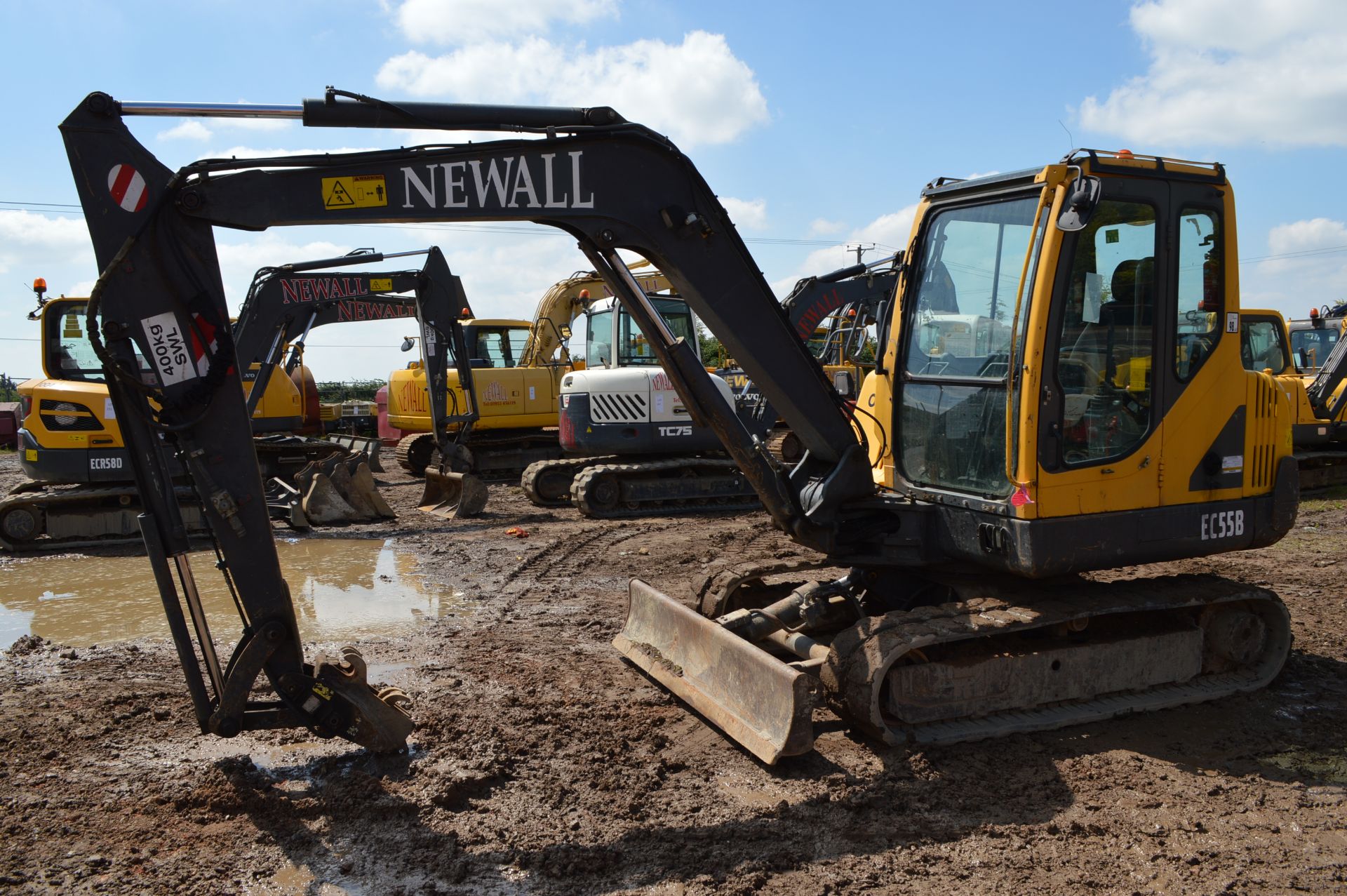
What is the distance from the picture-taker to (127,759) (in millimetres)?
4859

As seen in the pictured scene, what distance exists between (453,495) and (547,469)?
133 centimetres

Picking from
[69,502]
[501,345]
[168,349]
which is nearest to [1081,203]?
[168,349]

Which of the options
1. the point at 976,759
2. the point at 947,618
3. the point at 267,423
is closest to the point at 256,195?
the point at 947,618

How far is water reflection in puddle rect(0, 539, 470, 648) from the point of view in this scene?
7555mm

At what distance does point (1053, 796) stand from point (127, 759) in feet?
14.1

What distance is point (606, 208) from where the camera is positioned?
470 cm

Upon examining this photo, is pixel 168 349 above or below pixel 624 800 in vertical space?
above

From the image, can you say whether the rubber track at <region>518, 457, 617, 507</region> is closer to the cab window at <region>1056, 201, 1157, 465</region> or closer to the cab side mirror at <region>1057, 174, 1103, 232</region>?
the cab window at <region>1056, 201, 1157, 465</region>

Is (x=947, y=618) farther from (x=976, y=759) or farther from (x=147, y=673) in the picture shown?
(x=147, y=673)

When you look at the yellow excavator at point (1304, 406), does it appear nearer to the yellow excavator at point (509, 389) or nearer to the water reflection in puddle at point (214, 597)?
the yellow excavator at point (509, 389)

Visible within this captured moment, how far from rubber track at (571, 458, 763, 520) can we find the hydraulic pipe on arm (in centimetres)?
735

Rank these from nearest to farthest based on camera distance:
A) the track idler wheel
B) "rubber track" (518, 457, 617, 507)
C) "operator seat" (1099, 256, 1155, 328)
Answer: "operator seat" (1099, 256, 1155, 328) → the track idler wheel → "rubber track" (518, 457, 617, 507)

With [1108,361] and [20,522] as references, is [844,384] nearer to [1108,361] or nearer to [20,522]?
[1108,361]

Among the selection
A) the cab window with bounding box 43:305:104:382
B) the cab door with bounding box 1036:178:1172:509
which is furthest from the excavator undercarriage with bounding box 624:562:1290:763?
the cab window with bounding box 43:305:104:382
